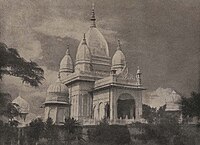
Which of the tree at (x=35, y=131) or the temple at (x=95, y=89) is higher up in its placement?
the temple at (x=95, y=89)

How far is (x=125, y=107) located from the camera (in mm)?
6898

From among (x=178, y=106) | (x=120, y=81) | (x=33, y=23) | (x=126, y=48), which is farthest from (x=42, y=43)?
(x=178, y=106)

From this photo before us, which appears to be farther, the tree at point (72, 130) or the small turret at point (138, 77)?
the small turret at point (138, 77)

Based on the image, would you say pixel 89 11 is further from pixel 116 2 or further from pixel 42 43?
pixel 42 43

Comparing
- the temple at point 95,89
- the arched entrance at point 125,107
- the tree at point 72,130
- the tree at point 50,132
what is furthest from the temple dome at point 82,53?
the tree at point 50,132

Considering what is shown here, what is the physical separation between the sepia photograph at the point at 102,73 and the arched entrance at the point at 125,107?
17 mm

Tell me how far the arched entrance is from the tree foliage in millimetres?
1324

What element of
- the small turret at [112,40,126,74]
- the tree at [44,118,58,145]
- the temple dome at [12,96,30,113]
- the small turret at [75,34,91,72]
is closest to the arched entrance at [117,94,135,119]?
the small turret at [112,40,126,74]

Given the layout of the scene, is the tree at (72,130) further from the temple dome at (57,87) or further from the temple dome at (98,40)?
the temple dome at (98,40)

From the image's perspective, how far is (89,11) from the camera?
20.1ft

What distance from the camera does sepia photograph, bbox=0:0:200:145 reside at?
5664mm

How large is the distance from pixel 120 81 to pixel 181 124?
1282 millimetres

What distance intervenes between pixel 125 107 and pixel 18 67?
2.00 metres

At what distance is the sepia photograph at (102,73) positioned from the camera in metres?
5.66
